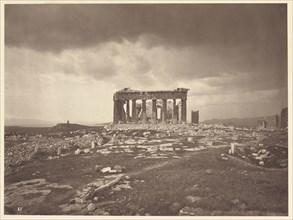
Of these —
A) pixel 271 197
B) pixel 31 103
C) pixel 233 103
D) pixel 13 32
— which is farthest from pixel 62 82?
pixel 271 197

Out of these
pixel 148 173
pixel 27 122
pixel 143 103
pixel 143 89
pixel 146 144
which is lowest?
pixel 148 173

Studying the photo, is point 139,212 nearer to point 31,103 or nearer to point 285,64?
point 31,103

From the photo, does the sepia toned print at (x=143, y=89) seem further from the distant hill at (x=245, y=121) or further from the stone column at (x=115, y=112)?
the stone column at (x=115, y=112)

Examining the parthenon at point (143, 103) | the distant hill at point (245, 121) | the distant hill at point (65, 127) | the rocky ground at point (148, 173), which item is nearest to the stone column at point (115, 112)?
the parthenon at point (143, 103)

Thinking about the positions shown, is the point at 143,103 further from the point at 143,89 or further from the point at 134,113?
the point at 143,89

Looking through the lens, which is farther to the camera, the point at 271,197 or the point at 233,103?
the point at 233,103

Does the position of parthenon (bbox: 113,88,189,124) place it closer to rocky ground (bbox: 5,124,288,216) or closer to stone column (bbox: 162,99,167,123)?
stone column (bbox: 162,99,167,123)

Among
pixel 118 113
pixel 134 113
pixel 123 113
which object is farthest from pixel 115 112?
pixel 134 113
